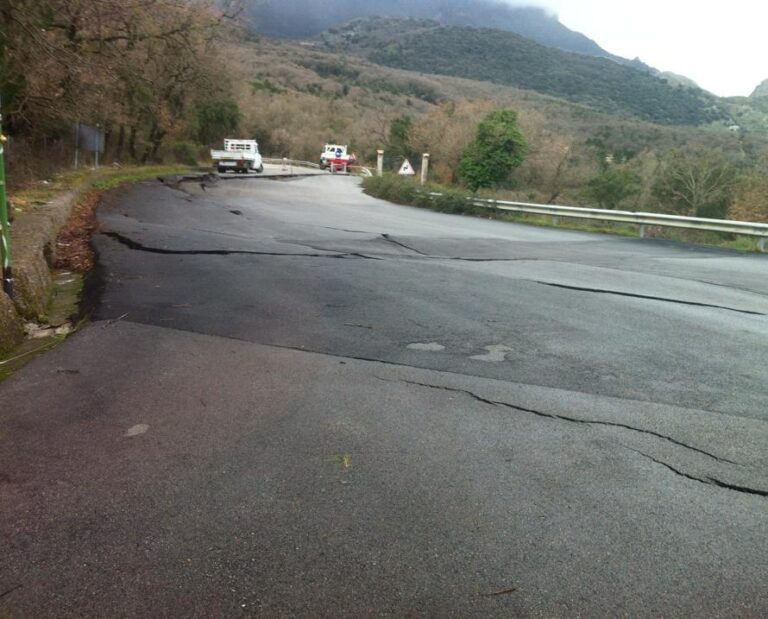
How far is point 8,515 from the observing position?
10.3 ft

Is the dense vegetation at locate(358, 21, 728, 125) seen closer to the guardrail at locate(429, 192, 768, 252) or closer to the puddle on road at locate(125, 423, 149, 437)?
the guardrail at locate(429, 192, 768, 252)

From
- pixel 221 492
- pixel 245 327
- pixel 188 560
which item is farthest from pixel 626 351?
pixel 188 560

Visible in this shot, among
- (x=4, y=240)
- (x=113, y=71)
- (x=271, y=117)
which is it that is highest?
(x=271, y=117)

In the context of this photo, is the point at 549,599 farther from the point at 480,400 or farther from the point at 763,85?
the point at 763,85

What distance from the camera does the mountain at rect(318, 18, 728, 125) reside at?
11938cm

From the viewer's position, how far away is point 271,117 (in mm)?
83812

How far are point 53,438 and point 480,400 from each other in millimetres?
2884

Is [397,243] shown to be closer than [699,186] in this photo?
Yes

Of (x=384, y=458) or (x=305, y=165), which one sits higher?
(x=305, y=165)

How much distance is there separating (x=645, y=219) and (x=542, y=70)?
431ft

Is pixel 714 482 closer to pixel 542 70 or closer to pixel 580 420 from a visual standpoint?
pixel 580 420

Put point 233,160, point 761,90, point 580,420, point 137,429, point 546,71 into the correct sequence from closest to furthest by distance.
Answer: point 137,429 → point 580,420 → point 233,160 → point 546,71 → point 761,90

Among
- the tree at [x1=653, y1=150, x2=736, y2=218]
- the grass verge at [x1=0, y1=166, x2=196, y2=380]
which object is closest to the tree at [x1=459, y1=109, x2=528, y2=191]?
the tree at [x1=653, y1=150, x2=736, y2=218]

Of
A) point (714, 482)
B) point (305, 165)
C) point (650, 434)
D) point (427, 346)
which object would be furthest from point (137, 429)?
point (305, 165)
